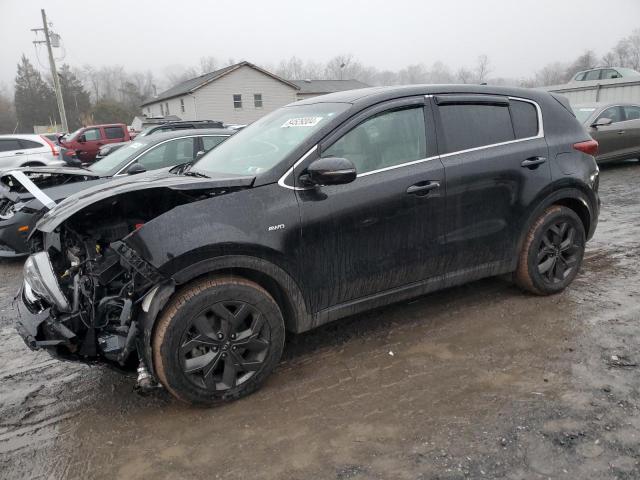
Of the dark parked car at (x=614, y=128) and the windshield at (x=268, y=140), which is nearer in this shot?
the windshield at (x=268, y=140)

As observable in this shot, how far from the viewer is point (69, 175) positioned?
642cm

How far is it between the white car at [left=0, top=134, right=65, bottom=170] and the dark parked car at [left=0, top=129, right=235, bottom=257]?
24.7 feet

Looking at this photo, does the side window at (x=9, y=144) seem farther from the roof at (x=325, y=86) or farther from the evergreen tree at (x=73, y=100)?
the evergreen tree at (x=73, y=100)

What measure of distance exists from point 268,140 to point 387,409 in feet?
6.86

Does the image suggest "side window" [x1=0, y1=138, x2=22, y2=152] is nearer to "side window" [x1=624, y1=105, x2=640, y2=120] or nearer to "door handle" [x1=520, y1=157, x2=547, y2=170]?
"door handle" [x1=520, y1=157, x2=547, y2=170]

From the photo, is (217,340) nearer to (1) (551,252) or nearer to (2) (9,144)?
(1) (551,252)

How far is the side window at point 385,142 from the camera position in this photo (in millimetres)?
3318

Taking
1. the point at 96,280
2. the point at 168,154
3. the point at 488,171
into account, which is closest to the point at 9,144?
the point at 168,154

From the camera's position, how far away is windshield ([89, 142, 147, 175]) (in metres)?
7.05

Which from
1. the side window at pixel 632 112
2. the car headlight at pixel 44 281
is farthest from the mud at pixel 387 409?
the side window at pixel 632 112

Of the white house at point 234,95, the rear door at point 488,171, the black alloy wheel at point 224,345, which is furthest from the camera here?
the white house at point 234,95

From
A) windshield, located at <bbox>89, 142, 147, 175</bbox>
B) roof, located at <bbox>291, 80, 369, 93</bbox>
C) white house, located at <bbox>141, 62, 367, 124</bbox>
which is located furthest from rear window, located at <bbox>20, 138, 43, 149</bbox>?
roof, located at <bbox>291, 80, 369, 93</bbox>

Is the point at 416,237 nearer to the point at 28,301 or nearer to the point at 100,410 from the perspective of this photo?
the point at 100,410

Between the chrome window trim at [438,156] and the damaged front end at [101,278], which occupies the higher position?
the chrome window trim at [438,156]
